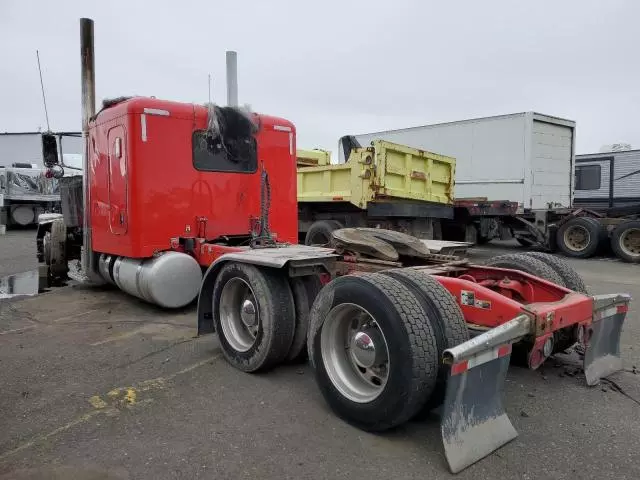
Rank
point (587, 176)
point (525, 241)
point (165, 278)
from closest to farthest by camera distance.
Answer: point (165, 278)
point (525, 241)
point (587, 176)

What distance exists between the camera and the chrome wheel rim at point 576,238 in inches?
509

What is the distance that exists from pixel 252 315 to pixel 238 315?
13.4 inches

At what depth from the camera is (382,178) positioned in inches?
389

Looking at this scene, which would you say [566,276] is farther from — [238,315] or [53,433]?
[53,433]

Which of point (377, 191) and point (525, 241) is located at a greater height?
point (377, 191)

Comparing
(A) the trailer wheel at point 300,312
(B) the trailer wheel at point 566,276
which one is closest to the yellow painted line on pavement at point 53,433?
(A) the trailer wheel at point 300,312

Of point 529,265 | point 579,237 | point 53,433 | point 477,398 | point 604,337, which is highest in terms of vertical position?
point 529,265

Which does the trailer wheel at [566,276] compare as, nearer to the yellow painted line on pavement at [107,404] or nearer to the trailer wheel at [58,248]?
the yellow painted line on pavement at [107,404]

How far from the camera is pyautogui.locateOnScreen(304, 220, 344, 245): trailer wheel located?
34.9 ft

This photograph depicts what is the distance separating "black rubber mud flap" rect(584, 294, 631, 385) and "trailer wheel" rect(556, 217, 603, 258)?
31.7 feet

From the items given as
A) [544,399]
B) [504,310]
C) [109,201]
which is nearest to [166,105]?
[109,201]

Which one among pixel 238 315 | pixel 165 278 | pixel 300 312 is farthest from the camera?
pixel 165 278

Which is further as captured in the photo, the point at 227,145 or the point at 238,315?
the point at 227,145

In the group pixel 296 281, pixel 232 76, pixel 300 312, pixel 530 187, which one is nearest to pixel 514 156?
pixel 530 187
